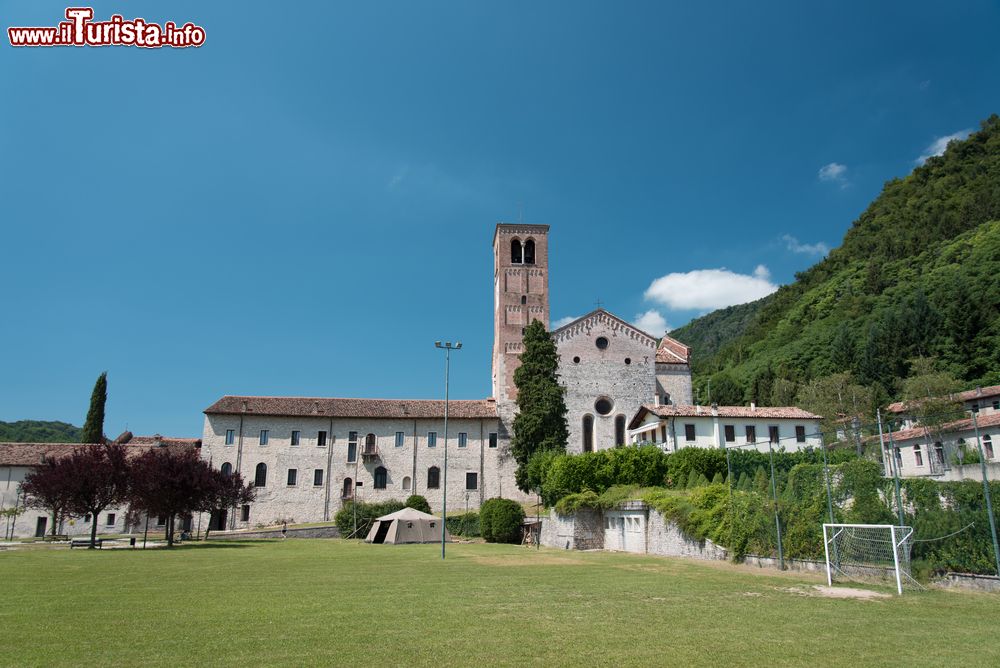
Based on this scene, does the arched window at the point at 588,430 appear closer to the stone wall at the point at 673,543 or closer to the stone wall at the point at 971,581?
the stone wall at the point at 673,543

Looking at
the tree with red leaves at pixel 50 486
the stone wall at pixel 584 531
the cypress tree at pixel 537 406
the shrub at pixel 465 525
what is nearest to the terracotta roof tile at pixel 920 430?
the stone wall at pixel 584 531

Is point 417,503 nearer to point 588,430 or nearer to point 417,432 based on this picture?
point 417,432

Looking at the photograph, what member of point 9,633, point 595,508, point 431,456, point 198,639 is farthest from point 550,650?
point 431,456

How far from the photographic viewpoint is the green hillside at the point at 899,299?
2437 inches

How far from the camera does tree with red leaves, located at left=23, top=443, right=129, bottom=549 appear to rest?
34.1 meters

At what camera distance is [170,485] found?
114 feet

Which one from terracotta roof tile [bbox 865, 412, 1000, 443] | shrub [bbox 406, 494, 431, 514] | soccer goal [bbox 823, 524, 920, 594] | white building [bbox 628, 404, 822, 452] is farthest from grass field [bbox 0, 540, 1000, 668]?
shrub [bbox 406, 494, 431, 514]

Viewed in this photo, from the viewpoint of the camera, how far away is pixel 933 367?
192ft

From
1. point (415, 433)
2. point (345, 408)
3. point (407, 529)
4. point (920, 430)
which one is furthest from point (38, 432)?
point (920, 430)

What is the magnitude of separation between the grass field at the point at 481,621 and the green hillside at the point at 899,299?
184ft

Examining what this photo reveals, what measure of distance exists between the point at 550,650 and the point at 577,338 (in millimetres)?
49093

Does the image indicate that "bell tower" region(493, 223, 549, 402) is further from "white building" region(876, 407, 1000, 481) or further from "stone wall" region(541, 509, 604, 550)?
"white building" region(876, 407, 1000, 481)

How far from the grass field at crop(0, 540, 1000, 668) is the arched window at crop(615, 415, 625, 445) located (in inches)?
1474

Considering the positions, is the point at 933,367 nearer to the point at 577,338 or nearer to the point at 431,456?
the point at 577,338
